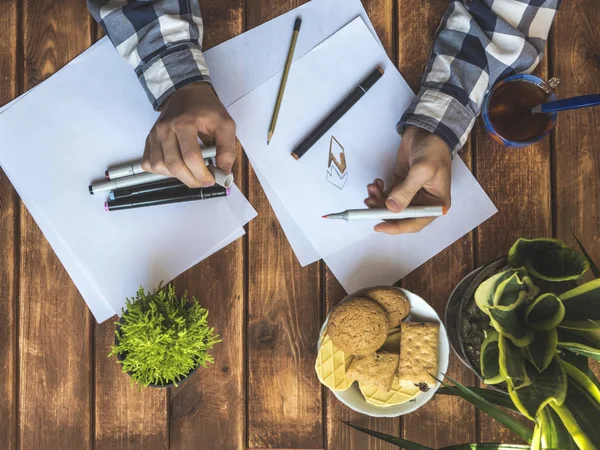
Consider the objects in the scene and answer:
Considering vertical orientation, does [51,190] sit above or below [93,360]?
above

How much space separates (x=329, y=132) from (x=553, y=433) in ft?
1.58

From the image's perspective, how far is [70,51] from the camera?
765 mm

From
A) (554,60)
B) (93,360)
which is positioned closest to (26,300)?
(93,360)

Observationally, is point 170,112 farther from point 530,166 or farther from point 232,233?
point 530,166

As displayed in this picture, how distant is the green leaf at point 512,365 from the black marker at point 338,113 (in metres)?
0.41

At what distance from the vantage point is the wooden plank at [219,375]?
29.4 inches

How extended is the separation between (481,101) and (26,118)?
2.18 ft

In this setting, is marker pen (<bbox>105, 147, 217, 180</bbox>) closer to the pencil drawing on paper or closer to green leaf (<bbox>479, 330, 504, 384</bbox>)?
the pencil drawing on paper

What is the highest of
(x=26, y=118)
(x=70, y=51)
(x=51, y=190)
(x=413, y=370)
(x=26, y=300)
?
(x=70, y=51)

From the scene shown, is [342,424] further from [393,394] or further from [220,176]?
[220,176]

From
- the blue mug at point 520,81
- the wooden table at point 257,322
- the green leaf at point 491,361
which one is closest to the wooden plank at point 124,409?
the wooden table at point 257,322

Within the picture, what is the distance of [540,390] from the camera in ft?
1.40

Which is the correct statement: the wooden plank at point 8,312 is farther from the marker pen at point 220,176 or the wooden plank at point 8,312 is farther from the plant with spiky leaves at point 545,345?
the plant with spiky leaves at point 545,345

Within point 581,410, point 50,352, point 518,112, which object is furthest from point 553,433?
point 50,352
